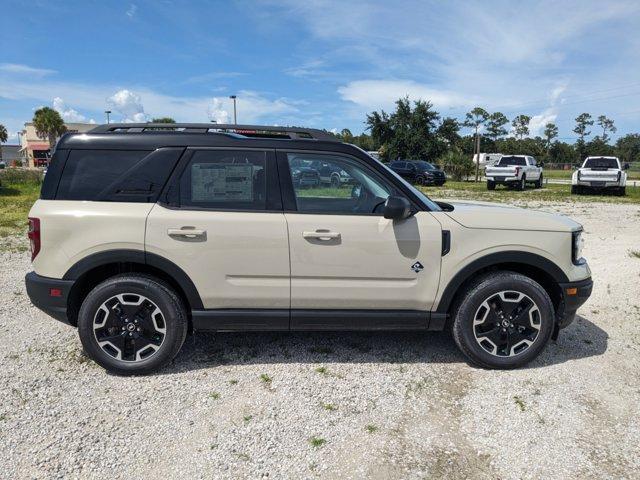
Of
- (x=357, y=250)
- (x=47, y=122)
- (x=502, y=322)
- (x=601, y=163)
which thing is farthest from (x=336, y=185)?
(x=47, y=122)

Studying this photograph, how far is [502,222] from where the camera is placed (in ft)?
Answer: 11.9

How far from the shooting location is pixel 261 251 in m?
3.46

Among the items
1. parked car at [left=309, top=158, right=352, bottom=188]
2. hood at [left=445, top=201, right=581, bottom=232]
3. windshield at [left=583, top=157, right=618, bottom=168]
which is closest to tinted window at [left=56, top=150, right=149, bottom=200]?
parked car at [left=309, top=158, right=352, bottom=188]

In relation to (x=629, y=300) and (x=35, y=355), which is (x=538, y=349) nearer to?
(x=629, y=300)

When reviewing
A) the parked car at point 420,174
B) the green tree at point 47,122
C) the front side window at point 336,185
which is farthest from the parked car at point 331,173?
the green tree at point 47,122

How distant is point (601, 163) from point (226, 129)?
72.0 ft

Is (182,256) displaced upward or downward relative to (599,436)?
upward

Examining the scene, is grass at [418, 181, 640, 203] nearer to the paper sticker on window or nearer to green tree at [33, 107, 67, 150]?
the paper sticker on window

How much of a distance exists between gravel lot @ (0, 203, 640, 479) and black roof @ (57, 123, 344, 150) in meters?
1.72

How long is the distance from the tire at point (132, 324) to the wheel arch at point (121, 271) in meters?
0.08

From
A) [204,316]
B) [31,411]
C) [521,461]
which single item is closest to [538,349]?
[521,461]

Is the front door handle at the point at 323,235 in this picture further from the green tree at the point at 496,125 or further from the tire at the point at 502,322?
the green tree at the point at 496,125

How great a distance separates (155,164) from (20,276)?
407cm

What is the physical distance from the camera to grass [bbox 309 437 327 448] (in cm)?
277
